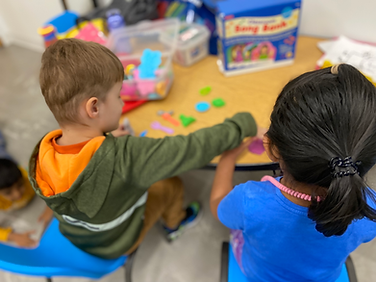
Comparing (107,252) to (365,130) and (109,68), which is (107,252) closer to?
(109,68)

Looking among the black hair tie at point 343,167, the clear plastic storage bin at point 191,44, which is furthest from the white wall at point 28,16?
the black hair tie at point 343,167

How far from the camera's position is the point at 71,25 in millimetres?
1518

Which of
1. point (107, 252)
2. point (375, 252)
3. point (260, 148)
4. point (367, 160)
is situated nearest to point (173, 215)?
point (107, 252)

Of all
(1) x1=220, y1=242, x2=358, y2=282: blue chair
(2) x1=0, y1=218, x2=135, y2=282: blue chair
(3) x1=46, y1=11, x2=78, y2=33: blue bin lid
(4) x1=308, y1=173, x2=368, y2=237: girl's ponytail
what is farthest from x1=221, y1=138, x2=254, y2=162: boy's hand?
(3) x1=46, y1=11, x2=78, y2=33: blue bin lid

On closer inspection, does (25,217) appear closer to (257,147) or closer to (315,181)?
(257,147)

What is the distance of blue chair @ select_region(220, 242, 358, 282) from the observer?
811 mm

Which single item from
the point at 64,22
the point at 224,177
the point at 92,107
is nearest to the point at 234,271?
the point at 224,177

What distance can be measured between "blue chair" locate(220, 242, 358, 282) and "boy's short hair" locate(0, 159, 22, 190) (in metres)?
1.20

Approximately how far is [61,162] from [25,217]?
3.87 feet

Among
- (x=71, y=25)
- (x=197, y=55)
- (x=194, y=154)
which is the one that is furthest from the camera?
(x=71, y=25)

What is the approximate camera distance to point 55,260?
35.0 inches

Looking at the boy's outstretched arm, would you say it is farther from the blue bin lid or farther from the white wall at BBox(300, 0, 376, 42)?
the blue bin lid

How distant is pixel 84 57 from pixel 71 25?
104 cm

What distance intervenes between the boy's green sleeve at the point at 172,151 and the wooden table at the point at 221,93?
0.10 metres
